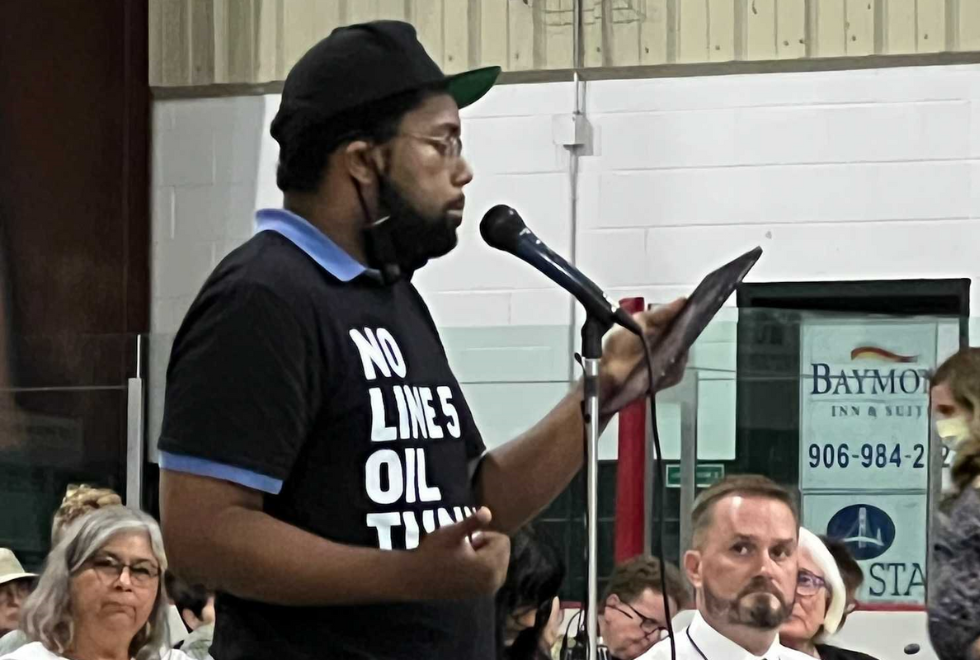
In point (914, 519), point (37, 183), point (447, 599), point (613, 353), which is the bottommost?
point (914, 519)

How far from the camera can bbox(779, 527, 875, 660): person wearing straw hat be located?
321 cm

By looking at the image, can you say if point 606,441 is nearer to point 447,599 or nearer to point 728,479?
point 728,479

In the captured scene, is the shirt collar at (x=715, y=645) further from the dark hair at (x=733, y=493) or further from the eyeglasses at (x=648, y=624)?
the eyeglasses at (x=648, y=624)

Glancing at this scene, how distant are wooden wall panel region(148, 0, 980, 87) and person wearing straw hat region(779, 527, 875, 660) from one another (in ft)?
4.48

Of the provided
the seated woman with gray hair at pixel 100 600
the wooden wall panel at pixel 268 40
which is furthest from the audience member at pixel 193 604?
the wooden wall panel at pixel 268 40

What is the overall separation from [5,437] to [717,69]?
72.8 inches

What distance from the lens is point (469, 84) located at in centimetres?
160

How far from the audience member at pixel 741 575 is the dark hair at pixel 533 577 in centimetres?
33

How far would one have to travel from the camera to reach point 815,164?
4301 mm

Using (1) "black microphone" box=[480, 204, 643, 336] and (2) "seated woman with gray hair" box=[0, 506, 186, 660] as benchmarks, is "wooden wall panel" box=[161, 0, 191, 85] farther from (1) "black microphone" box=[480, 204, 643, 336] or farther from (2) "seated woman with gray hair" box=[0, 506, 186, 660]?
(1) "black microphone" box=[480, 204, 643, 336]

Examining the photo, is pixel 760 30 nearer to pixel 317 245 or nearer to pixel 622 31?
pixel 622 31

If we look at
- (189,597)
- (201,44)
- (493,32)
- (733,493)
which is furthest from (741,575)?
(201,44)

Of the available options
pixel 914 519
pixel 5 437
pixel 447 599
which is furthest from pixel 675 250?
pixel 447 599

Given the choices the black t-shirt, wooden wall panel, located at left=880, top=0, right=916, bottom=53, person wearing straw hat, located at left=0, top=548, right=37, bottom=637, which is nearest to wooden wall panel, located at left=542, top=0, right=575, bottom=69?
wooden wall panel, located at left=880, top=0, right=916, bottom=53
